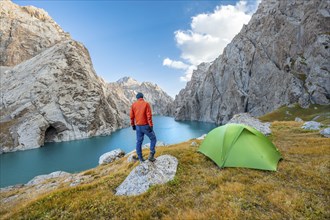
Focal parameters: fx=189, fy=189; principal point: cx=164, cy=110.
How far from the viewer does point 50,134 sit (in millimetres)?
112812

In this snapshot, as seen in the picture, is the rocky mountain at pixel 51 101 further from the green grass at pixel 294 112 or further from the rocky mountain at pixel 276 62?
the green grass at pixel 294 112

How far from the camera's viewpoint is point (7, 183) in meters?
46.3

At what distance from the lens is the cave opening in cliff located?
111025mm

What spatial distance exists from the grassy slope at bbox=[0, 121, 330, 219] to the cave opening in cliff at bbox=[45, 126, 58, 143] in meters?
117

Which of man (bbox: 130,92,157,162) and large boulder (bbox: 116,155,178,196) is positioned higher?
man (bbox: 130,92,157,162)

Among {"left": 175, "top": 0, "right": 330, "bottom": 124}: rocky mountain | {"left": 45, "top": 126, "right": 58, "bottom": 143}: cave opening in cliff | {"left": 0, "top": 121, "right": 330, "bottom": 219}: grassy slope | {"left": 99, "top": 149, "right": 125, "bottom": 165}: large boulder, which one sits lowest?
{"left": 45, "top": 126, "right": 58, "bottom": 143}: cave opening in cliff

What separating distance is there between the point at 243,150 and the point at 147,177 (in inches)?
263

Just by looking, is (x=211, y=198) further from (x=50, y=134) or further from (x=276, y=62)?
(x=276, y=62)

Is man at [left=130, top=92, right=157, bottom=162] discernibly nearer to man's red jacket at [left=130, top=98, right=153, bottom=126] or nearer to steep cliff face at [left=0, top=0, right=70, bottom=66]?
man's red jacket at [left=130, top=98, right=153, bottom=126]

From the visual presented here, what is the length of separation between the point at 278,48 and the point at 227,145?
132m

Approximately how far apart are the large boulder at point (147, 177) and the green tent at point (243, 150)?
135 inches

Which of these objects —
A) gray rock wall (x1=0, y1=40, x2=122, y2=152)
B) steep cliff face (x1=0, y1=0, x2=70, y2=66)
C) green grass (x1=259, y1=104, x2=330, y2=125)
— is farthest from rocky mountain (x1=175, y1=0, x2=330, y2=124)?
steep cliff face (x1=0, y1=0, x2=70, y2=66)

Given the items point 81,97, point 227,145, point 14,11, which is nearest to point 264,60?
point 81,97

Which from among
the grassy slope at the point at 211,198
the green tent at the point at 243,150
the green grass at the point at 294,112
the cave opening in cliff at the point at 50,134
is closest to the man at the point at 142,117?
the grassy slope at the point at 211,198
